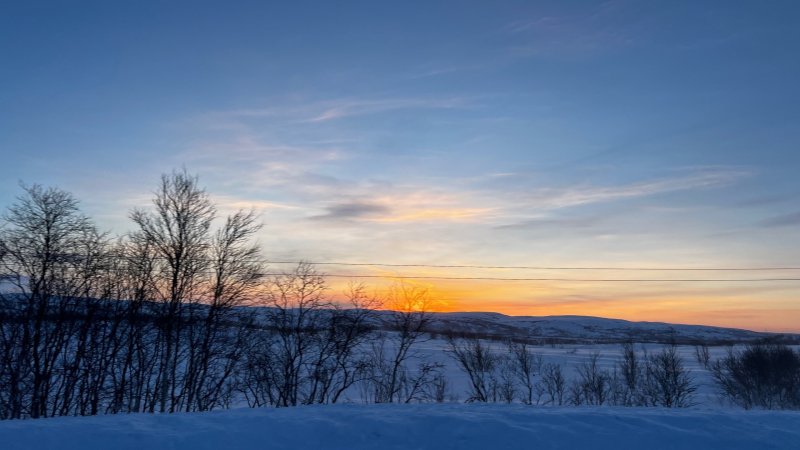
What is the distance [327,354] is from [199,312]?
315 inches

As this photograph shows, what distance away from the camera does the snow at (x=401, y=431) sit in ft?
29.8

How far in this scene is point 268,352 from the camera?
34125mm

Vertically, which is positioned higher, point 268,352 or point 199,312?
point 199,312

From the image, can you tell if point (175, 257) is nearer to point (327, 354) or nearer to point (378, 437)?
point (327, 354)

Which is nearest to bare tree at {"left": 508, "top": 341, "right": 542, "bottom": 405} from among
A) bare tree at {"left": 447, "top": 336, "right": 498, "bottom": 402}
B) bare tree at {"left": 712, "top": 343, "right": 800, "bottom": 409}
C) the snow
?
bare tree at {"left": 447, "top": 336, "right": 498, "bottom": 402}

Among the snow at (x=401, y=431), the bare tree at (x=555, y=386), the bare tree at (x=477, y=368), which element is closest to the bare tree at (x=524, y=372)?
the bare tree at (x=555, y=386)

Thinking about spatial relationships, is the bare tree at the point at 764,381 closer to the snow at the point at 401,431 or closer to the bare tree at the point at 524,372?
the bare tree at the point at 524,372

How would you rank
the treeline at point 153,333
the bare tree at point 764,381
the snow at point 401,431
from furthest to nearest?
1. the bare tree at point 764,381
2. the treeline at point 153,333
3. the snow at point 401,431

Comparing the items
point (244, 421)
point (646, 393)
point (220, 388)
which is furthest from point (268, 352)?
point (646, 393)

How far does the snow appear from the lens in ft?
29.8

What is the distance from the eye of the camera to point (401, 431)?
9898 millimetres

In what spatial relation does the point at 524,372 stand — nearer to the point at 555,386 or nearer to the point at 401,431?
the point at 555,386

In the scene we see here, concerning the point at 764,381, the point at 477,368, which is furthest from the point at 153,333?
the point at 764,381

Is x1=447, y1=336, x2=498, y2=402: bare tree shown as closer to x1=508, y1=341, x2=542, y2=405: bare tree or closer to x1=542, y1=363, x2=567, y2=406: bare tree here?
x1=508, y1=341, x2=542, y2=405: bare tree
